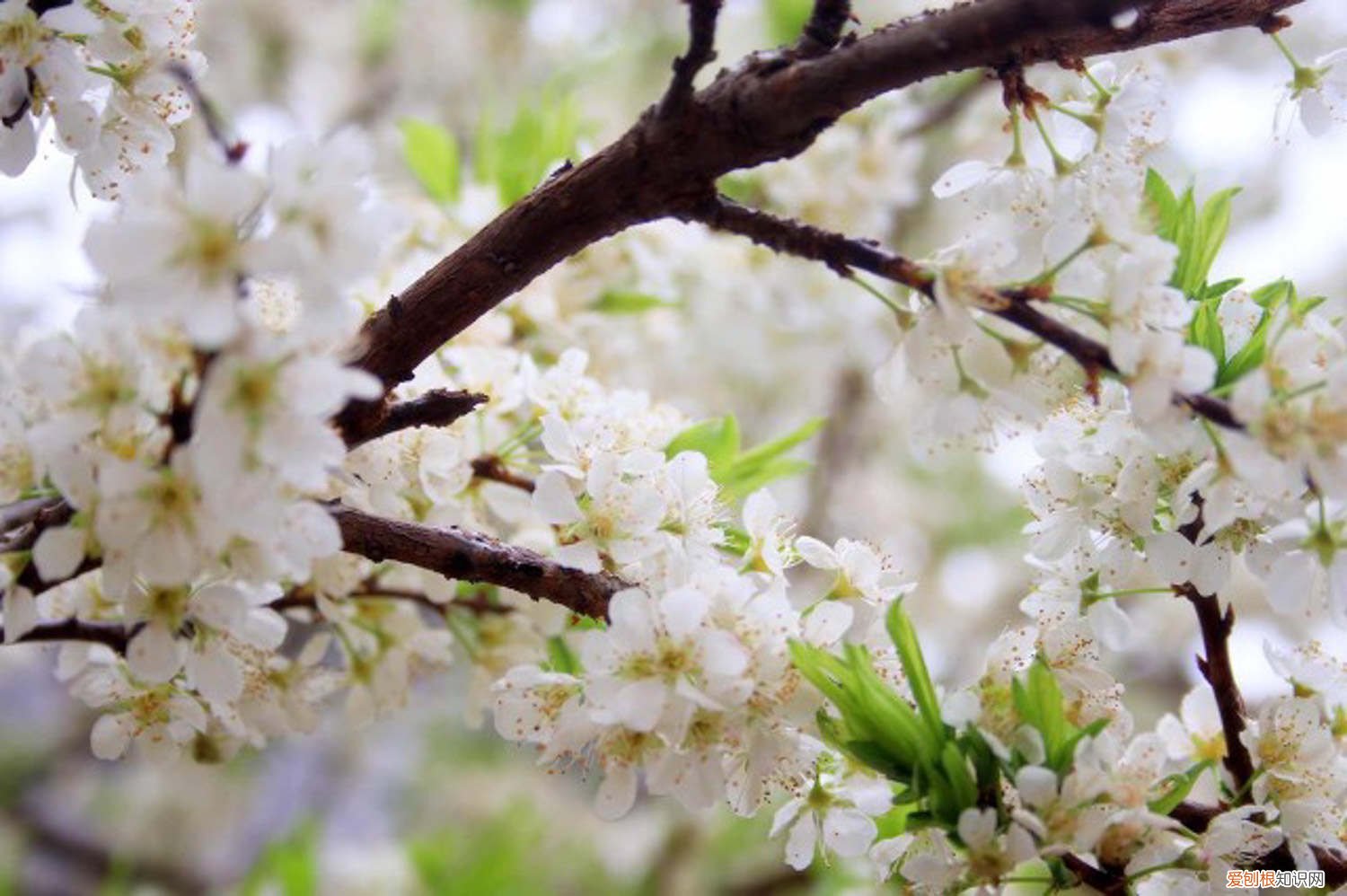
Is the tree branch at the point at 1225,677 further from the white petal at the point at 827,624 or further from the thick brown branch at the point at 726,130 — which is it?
the thick brown branch at the point at 726,130

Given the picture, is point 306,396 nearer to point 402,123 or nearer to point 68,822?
point 402,123

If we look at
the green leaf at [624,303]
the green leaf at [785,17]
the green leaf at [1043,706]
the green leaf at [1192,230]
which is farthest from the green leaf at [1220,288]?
the green leaf at [785,17]

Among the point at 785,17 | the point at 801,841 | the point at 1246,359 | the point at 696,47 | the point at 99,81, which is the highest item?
the point at 785,17

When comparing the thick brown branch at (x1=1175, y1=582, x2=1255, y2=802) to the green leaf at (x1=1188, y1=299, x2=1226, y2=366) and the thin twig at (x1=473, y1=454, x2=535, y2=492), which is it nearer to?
the green leaf at (x1=1188, y1=299, x2=1226, y2=366)

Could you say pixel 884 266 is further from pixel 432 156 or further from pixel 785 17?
pixel 785 17

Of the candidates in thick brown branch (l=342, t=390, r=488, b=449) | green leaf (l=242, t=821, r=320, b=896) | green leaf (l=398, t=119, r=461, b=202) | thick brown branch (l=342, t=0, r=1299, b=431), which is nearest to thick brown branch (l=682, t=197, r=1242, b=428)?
thick brown branch (l=342, t=0, r=1299, b=431)

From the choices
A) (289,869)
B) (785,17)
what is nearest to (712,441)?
(289,869)
